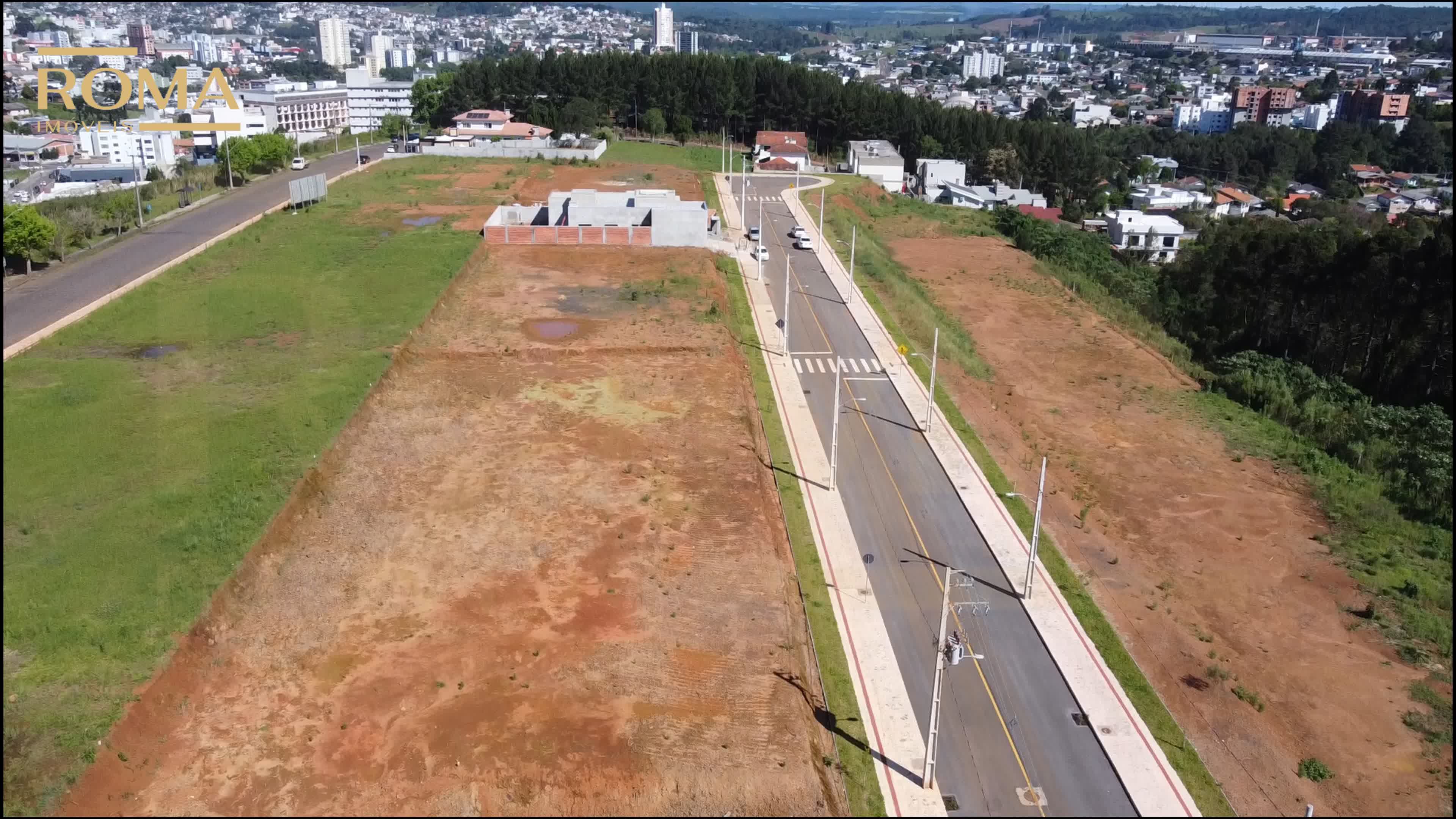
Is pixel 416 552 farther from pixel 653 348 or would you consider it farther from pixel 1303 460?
pixel 1303 460

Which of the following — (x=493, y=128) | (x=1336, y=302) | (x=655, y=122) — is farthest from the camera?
(x=655, y=122)

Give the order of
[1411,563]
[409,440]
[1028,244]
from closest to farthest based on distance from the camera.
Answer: [1411,563] → [409,440] → [1028,244]

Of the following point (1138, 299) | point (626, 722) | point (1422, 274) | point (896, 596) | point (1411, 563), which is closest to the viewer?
point (626, 722)

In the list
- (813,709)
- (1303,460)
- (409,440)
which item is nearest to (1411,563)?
(1303,460)

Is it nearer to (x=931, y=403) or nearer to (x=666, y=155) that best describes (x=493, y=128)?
(x=666, y=155)

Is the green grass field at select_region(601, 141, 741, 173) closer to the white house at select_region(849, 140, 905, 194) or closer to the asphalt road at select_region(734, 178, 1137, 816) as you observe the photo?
the white house at select_region(849, 140, 905, 194)

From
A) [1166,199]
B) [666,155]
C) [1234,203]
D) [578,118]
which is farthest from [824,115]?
[1234,203]

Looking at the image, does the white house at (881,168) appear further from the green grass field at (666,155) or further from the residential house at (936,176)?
the green grass field at (666,155)
